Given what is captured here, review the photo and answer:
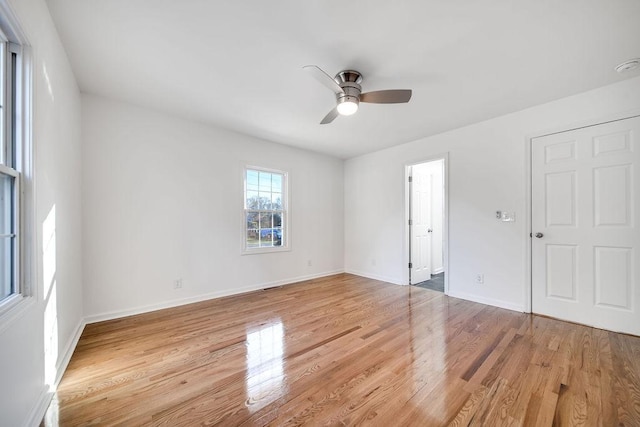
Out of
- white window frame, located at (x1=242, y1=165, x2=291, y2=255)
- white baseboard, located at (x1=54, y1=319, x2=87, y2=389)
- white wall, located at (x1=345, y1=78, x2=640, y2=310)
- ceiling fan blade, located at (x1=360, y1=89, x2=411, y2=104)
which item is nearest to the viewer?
white baseboard, located at (x1=54, y1=319, x2=87, y2=389)

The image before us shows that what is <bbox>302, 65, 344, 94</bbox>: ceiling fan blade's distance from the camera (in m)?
1.85

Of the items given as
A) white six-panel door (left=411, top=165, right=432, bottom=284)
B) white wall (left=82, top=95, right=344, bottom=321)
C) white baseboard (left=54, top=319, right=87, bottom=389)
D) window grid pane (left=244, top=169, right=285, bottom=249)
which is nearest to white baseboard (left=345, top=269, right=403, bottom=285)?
white six-panel door (left=411, top=165, right=432, bottom=284)

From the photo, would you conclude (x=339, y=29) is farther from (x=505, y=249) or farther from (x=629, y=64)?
(x=505, y=249)

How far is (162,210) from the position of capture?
3.23m

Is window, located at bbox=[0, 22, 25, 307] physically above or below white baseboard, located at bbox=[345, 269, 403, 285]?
above

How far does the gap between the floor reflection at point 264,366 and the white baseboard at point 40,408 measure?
1133 mm

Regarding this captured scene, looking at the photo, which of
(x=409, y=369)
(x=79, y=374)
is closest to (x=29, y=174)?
(x=79, y=374)

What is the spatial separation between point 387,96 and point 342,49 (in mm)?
563

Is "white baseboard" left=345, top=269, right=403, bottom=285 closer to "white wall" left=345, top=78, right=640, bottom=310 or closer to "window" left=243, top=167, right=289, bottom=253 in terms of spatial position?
"white wall" left=345, top=78, right=640, bottom=310

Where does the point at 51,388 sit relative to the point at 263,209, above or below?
below

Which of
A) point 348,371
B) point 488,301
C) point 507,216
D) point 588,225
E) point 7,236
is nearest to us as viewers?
point 7,236

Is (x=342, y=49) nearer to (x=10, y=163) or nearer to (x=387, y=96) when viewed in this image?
(x=387, y=96)

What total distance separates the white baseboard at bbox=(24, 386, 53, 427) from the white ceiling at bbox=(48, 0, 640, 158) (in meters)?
2.48

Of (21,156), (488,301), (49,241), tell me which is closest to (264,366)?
(49,241)
